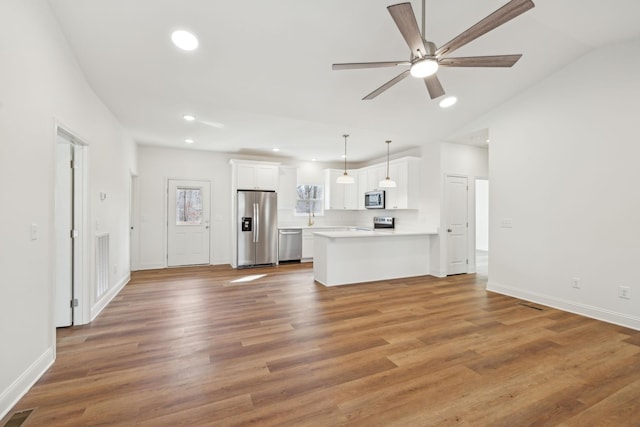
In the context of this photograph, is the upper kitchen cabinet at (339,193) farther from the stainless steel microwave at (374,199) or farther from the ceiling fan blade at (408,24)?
the ceiling fan blade at (408,24)

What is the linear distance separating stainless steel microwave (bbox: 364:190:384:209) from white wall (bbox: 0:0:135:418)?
17.9ft

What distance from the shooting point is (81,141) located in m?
2.98

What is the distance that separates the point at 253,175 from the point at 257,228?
1.27m

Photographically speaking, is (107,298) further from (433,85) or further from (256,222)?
(433,85)

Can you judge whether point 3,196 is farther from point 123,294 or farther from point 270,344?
point 123,294

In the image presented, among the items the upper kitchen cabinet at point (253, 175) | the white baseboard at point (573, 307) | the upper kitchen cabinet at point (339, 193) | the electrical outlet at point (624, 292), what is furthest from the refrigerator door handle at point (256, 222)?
the electrical outlet at point (624, 292)

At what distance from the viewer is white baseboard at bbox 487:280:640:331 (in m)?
3.16

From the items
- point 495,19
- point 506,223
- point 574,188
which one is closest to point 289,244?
point 506,223

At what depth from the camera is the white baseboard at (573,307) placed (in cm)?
316

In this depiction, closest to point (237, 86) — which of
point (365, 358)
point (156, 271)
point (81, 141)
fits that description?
point (81, 141)

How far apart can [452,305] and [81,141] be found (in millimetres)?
4942

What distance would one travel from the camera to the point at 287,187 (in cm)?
722

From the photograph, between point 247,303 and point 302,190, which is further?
point 302,190

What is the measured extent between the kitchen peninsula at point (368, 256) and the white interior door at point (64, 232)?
3343 millimetres
